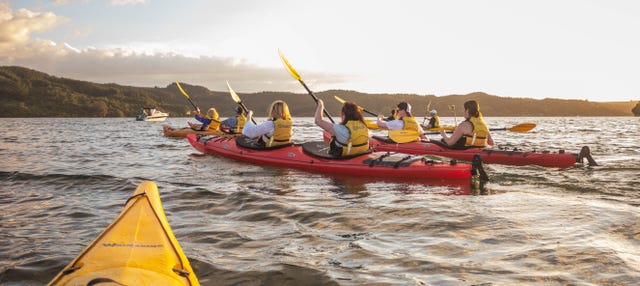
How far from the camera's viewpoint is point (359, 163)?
30.6 ft

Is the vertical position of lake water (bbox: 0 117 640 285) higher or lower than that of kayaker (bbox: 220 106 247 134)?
lower

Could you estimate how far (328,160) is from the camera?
9.77 m

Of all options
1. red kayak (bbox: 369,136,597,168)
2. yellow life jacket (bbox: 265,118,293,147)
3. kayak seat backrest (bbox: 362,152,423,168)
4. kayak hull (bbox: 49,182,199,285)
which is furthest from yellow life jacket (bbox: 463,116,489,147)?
kayak hull (bbox: 49,182,199,285)

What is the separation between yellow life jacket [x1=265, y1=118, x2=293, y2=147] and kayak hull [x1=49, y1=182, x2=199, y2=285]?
24.5ft

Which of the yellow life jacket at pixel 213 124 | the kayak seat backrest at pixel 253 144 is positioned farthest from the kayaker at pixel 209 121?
the kayak seat backrest at pixel 253 144

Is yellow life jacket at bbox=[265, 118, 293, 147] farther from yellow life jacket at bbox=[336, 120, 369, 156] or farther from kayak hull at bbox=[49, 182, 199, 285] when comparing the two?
kayak hull at bbox=[49, 182, 199, 285]

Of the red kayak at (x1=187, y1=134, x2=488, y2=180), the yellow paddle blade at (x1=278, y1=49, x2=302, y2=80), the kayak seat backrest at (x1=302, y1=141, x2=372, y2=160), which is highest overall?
the yellow paddle blade at (x1=278, y1=49, x2=302, y2=80)

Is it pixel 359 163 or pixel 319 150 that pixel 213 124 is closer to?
pixel 319 150

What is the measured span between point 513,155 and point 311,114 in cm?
16576

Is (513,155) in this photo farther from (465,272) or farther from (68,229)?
(68,229)

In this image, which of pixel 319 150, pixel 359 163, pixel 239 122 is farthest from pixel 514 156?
pixel 239 122

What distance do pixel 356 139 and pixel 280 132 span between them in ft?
8.20

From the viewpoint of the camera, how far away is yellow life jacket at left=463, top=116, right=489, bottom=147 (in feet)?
37.4

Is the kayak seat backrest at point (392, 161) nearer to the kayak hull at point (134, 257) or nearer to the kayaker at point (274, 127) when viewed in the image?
the kayaker at point (274, 127)
